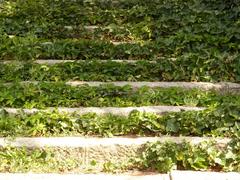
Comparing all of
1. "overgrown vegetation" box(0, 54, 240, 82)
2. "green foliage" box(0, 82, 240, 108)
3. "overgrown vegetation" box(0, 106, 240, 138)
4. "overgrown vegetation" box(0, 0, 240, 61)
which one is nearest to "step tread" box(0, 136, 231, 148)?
"overgrown vegetation" box(0, 106, 240, 138)

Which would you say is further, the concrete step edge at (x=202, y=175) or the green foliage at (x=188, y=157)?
the green foliage at (x=188, y=157)

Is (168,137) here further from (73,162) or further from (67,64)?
(67,64)

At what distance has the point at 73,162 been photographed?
14.1 ft

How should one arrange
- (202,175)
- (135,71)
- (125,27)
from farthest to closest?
(125,27) → (135,71) → (202,175)

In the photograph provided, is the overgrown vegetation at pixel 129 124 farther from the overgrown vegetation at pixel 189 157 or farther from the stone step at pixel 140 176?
the stone step at pixel 140 176

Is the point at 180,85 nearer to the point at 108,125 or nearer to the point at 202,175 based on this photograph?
the point at 108,125

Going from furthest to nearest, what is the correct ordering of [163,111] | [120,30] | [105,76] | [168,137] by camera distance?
[120,30] → [105,76] → [163,111] → [168,137]

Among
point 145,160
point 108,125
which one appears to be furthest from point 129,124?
point 145,160

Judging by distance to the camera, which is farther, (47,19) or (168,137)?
(47,19)

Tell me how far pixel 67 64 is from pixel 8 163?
1.73 meters

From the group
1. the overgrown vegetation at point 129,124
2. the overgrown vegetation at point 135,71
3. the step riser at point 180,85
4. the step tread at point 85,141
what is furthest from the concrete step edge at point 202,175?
the overgrown vegetation at point 135,71

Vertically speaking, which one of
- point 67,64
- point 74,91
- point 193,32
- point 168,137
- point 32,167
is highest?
point 193,32

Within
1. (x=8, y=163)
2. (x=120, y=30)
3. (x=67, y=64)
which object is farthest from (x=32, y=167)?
(x=120, y=30)

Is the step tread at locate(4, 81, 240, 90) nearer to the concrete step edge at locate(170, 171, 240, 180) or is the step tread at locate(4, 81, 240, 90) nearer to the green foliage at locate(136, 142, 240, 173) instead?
the green foliage at locate(136, 142, 240, 173)
